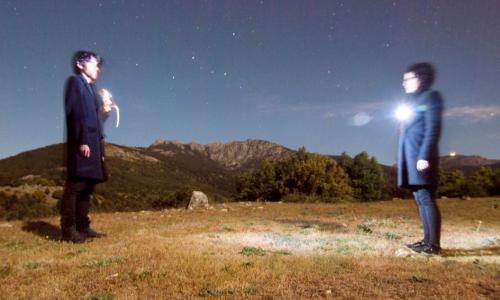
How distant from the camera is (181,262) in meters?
7.20

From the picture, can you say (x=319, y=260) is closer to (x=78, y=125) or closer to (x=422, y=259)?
(x=422, y=259)

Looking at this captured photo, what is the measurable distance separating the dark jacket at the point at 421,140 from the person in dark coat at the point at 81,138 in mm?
7340

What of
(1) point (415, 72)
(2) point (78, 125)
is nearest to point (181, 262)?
(2) point (78, 125)

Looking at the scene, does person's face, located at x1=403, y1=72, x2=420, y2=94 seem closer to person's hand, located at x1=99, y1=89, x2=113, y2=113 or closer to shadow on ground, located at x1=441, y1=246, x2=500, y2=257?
shadow on ground, located at x1=441, y1=246, x2=500, y2=257

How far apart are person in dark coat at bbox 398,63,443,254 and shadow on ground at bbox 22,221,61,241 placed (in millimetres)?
9132

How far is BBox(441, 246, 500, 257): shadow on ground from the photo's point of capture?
8251 millimetres

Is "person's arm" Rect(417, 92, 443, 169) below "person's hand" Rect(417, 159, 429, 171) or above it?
above

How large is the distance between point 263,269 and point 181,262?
62.6 inches

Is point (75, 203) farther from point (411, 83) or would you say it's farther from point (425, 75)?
point (425, 75)

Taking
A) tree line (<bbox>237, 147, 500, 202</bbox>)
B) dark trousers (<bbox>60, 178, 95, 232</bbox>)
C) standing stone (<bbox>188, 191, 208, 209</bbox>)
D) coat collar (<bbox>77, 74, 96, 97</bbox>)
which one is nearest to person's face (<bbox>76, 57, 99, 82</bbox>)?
coat collar (<bbox>77, 74, 96, 97</bbox>)

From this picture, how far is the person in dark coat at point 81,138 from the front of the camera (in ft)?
31.2

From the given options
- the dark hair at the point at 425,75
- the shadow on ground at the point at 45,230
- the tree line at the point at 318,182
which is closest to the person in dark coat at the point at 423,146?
the dark hair at the point at 425,75

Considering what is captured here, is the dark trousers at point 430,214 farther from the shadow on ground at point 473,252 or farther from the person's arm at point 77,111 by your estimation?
the person's arm at point 77,111

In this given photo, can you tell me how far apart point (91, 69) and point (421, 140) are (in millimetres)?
8211
